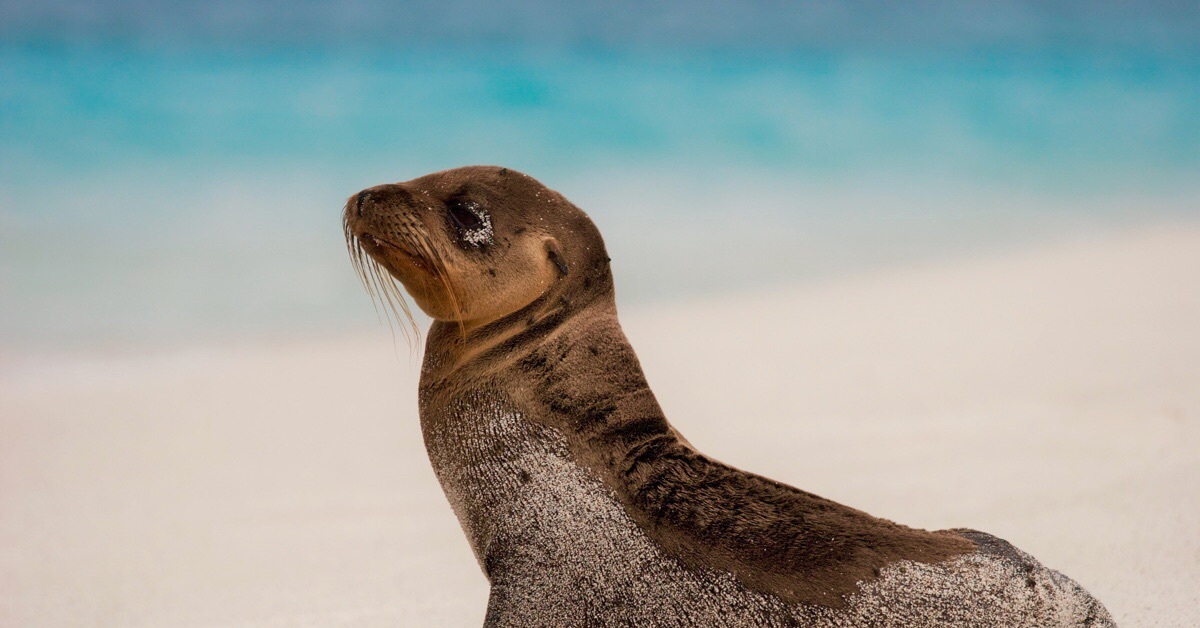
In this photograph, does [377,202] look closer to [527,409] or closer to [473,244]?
[473,244]

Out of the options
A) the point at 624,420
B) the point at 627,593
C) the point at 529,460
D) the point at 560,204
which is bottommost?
the point at 627,593

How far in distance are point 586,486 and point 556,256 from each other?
0.63 m

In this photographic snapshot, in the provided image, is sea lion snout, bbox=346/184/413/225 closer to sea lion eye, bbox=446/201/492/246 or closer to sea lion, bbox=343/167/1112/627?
sea lion, bbox=343/167/1112/627

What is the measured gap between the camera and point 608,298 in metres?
3.40

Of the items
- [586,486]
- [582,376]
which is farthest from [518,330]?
[586,486]

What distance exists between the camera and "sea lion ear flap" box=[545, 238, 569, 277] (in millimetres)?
3266

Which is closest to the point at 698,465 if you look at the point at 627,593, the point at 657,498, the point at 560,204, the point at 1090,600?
the point at 657,498

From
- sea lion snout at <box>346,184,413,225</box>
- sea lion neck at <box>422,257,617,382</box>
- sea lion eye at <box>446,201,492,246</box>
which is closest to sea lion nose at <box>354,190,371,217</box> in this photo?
sea lion snout at <box>346,184,413,225</box>

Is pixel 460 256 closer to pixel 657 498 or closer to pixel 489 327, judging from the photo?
pixel 489 327

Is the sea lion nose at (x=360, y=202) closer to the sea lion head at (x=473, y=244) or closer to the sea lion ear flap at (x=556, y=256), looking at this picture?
the sea lion head at (x=473, y=244)

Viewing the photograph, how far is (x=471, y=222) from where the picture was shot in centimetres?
327

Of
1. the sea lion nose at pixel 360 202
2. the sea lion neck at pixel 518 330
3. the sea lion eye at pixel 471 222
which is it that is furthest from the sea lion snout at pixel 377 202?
the sea lion neck at pixel 518 330

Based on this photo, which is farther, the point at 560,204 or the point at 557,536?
the point at 560,204

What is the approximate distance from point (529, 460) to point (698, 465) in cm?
44
